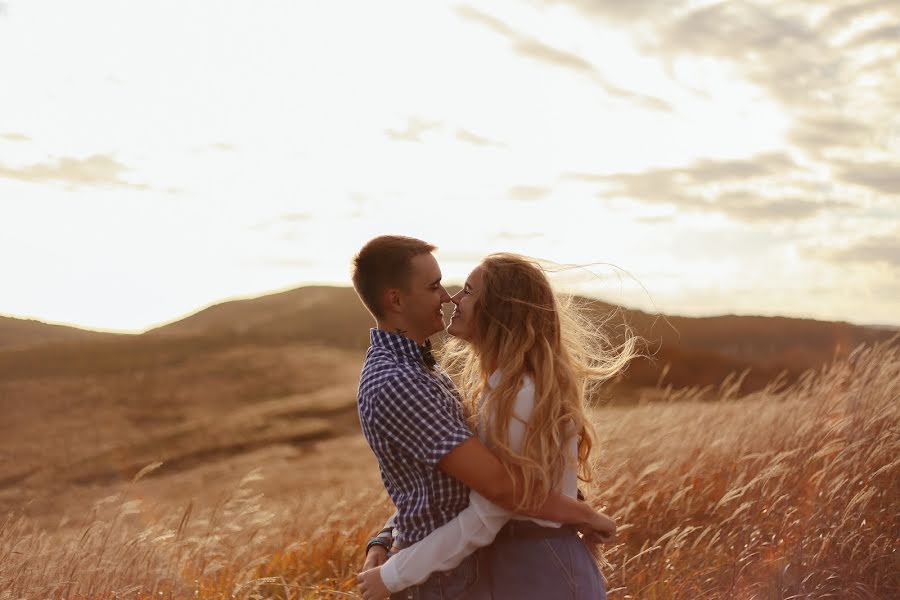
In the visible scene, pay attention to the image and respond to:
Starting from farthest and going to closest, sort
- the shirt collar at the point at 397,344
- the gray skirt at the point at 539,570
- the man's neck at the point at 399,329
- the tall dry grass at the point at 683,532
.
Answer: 1. the tall dry grass at the point at 683,532
2. the man's neck at the point at 399,329
3. the shirt collar at the point at 397,344
4. the gray skirt at the point at 539,570

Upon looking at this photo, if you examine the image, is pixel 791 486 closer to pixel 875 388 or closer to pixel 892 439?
pixel 892 439

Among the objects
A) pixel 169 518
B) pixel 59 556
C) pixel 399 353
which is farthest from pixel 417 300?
pixel 169 518

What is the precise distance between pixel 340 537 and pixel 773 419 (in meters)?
3.67

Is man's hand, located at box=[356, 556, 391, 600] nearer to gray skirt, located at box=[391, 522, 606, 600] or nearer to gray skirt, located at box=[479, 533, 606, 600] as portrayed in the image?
gray skirt, located at box=[391, 522, 606, 600]

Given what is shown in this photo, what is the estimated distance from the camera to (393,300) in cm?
293

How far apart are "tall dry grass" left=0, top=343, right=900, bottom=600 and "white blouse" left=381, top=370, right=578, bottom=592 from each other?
1384mm

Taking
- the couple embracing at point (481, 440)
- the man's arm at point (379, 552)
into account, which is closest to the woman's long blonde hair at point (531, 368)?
the couple embracing at point (481, 440)

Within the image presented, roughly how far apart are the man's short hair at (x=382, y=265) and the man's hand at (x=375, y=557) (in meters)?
0.81

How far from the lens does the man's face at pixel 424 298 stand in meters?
2.93

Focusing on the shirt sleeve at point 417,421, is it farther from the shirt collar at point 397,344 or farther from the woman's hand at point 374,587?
the woman's hand at point 374,587

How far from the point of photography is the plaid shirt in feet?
8.24

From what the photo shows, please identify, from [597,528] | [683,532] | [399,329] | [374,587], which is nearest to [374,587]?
[374,587]

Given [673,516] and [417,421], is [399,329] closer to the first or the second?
[417,421]

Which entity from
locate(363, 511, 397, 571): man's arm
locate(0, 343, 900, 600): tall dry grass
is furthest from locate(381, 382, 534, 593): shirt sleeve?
locate(0, 343, 900, 600): tall dry grass
